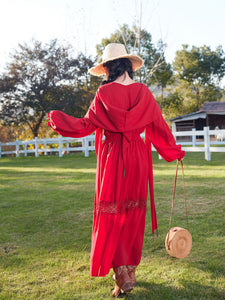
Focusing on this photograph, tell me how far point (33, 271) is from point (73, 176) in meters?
6.21

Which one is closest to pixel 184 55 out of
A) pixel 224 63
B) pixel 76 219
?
pixel 224 63

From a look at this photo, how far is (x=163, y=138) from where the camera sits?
9.94 ft

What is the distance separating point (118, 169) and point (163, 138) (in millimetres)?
588

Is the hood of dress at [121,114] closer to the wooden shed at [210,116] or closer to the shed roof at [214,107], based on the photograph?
the wooden shed at [210,116]

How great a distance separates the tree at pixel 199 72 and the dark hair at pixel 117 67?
146 ft

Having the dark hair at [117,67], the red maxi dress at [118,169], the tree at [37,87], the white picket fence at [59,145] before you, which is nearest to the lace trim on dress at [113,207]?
the red maxi dress at [118,169]

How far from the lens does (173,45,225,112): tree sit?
152 feet

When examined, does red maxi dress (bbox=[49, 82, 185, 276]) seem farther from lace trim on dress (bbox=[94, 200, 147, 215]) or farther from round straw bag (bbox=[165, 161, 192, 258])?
round straw bag (bbox=[165, 161, 192, 258])

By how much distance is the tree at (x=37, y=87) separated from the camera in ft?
85.9

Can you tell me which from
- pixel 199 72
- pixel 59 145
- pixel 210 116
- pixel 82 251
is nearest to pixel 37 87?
pixel 59 145

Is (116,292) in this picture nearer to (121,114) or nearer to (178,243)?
(178,243)

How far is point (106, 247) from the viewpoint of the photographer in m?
2.64

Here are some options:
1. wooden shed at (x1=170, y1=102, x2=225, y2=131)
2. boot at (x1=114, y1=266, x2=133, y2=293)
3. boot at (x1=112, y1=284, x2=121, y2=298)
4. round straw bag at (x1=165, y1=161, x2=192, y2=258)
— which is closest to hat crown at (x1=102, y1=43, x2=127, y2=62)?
round straw bag at (x1=165, y1=161, x2=192, y2=258)

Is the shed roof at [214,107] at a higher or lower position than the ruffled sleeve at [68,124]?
higher
